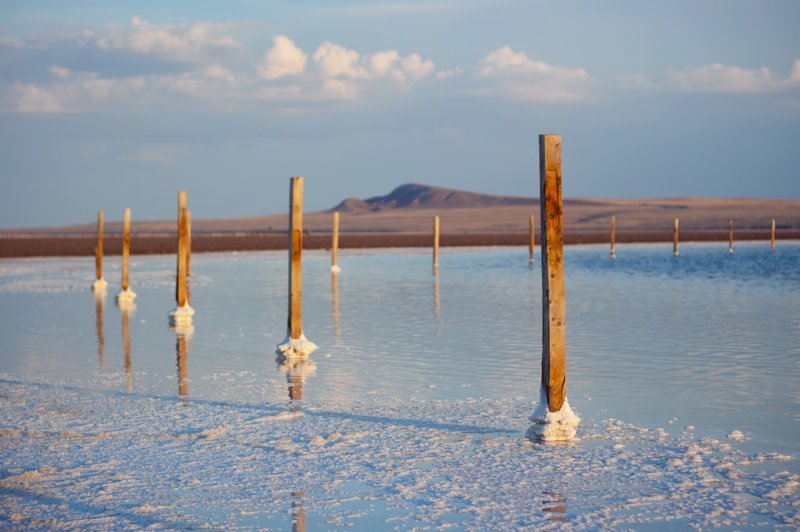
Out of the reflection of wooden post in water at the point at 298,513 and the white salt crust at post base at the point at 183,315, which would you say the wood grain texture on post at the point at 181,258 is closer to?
the white salt crust at post base at the point at 183,315

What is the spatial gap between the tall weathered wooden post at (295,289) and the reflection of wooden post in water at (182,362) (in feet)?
4.49

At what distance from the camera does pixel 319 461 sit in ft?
25.9

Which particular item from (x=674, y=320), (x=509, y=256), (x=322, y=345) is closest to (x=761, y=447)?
→ (x=322, y=345)

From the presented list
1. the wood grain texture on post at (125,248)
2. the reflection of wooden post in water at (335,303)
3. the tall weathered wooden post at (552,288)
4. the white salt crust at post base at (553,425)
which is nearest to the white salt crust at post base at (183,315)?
the reflection of wooden post in water at (335,303)

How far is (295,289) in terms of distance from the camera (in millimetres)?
13969

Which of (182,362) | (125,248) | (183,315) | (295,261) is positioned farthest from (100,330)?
(125,248)

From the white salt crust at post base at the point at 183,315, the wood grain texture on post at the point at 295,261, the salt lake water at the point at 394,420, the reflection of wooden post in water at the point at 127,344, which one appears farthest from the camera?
the white salt crust at post base at the point at 183,315

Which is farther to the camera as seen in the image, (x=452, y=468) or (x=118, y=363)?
(x=118, y=363)

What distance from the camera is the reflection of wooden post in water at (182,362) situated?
37.0 ft

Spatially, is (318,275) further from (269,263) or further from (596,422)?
(596,422)

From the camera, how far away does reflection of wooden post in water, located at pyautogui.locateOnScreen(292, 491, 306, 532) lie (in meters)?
6.23

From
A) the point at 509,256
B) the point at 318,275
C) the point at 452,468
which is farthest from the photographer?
the point at 509,256

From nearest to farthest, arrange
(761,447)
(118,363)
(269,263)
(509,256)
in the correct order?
(761,447) < (118,363) < (269,263) < (509,256)

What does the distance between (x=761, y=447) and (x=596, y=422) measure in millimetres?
1520
